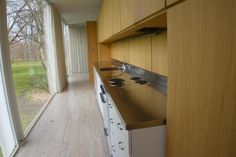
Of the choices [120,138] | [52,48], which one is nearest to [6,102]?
[120,138]

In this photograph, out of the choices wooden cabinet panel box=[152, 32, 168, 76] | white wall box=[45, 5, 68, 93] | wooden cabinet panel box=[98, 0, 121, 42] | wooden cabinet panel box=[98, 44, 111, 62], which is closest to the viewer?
wooden cabinet panel box=[152, 32, 168, 76]

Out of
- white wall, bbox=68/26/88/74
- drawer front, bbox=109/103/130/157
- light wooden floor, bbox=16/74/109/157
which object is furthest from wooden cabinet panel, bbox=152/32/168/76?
white wall, bbox=68/26/88/74

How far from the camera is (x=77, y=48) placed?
9.52m

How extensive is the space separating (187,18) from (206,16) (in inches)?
4.1

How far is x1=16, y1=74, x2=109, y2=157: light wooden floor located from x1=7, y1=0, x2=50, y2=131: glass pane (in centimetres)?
31

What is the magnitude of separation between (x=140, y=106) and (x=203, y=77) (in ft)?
2.40

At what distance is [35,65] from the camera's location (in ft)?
11.5

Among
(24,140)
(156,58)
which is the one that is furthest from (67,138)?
(156,58)

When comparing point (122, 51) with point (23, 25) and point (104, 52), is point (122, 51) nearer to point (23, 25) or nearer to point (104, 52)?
point (23, 25)

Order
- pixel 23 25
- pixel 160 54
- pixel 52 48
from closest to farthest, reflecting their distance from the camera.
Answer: pixel 160 54 → pixel 23 25 → pixel 52 48

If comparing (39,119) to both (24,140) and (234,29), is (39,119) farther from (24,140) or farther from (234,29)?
(234,29)

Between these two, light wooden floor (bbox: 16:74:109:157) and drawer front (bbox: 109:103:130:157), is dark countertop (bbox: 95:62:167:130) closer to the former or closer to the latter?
drawer front (bbox: 109:103:130:157)

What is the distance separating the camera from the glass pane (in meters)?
2.58

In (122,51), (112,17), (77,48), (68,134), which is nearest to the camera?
(112,17)
